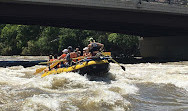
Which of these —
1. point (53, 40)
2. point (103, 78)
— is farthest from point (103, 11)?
point (53, 40)

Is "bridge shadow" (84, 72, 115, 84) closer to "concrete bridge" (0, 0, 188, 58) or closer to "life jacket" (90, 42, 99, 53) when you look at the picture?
"life jacket" (90, 42, 99, 53)

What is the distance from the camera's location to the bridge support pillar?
33250 millimetres

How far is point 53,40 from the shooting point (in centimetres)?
4066

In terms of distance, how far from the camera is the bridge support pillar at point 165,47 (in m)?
33.2

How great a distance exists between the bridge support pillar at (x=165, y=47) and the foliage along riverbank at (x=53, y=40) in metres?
1.89

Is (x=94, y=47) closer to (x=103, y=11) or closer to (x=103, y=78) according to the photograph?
(x=103, y=78)

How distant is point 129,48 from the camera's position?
129 ft

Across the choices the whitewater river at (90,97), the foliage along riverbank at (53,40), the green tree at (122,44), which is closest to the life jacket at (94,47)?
the whitewater river at (90,97)

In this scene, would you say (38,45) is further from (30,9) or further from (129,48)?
(30,9)

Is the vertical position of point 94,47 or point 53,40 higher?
point 94,47

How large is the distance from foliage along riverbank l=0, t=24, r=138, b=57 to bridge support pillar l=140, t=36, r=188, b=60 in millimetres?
1888

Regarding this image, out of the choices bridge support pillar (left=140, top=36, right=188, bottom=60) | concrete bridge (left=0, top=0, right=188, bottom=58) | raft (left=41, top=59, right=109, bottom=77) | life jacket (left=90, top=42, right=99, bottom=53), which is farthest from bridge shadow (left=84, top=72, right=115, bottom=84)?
bridge support pillar (left=140, top=36, right=188, bottom=60)

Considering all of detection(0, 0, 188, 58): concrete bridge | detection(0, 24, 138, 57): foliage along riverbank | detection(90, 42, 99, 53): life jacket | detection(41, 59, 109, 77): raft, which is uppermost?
detection(0, 0, 188, 58): concrete bridge

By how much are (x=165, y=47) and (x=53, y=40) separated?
16.7 metres
